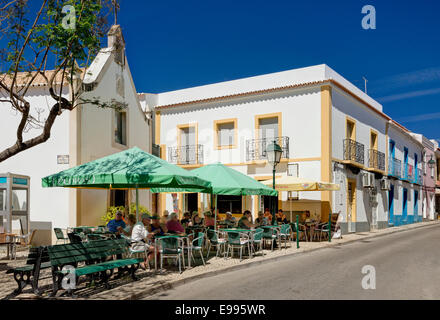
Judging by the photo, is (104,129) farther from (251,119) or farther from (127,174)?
(251,119)

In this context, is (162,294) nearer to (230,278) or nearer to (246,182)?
(230,278)

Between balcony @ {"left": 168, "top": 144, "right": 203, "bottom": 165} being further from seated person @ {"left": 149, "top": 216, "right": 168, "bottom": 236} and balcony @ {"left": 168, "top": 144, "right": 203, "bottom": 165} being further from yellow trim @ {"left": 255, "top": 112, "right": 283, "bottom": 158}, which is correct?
seated person @ {"left": 149, "top": 216, "right": 168, "bottom": 236}

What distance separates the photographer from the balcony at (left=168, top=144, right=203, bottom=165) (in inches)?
918

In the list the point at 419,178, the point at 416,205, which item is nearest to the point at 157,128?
the point at 416,205

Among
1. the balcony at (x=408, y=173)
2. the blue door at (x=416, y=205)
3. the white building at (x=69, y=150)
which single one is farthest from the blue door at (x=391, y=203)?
the white building at (x=69, y=150)

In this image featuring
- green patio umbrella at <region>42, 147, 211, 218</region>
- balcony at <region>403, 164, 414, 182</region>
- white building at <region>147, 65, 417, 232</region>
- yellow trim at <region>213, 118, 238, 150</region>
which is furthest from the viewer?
balcony at <region>403, 164, 414, 182</region>

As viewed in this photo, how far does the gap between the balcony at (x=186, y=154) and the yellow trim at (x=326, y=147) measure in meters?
6.68

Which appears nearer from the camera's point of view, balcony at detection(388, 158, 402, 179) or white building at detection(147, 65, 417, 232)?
white building at detection(147, 65, 417, 232)

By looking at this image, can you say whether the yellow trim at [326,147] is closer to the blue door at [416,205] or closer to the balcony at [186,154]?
the balcony at [186,154]

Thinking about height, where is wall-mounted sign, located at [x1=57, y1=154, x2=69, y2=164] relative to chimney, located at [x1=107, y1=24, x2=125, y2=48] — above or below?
below

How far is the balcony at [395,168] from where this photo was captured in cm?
2777

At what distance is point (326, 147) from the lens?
19641mm

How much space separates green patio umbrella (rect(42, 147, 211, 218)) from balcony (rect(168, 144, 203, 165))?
13.1 m

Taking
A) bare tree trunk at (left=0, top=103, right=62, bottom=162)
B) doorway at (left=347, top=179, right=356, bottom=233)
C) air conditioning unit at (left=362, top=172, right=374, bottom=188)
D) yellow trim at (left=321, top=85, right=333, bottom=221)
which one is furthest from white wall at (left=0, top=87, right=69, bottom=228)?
air conditioning unit at (left=362, top=172, right=374, bottom=188)
